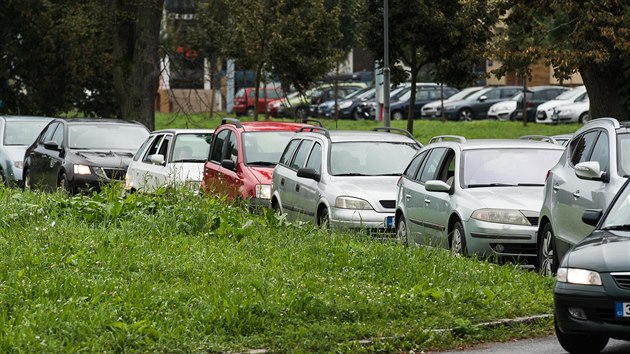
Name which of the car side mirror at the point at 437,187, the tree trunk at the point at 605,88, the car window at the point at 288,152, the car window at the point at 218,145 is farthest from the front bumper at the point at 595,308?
the tree trunk at the point at 605,88

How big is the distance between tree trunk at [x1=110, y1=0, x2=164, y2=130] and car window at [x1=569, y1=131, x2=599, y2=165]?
21123 millimetres

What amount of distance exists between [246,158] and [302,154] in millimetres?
1600

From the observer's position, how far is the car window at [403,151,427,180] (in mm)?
16302

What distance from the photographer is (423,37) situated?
105 feet

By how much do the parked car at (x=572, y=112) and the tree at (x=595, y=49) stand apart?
16871 millimetres

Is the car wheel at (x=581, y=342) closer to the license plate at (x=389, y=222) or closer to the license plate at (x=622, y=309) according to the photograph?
the license plate at (x=622, y=309)

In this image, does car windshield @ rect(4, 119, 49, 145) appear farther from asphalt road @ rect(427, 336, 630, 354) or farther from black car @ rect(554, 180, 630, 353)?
black car @ rect(554, 180, 630, 353)

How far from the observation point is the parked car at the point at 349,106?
59.1 m

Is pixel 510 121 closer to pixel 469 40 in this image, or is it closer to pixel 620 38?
pixel 469 40

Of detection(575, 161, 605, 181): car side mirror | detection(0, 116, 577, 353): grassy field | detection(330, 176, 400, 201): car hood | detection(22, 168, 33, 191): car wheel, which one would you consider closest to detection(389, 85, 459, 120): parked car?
detection(22, 168, 33, 191): car wheel

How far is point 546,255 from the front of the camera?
13.0 metres

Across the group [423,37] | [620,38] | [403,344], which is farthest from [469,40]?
[403,344]

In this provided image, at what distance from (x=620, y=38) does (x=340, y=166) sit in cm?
1243

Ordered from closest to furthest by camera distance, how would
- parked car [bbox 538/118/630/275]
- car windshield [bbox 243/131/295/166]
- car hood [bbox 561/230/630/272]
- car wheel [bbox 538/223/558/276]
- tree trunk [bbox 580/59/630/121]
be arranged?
1. car hood [bbox 561/230/630/272]
2. parked car [bbox 538/118/630/275]
3. car wheel [bbox 538/223/558/276]
4. car windshield [bbox 243/131/295/166]
5. tree trunk [bbox 580/59/630/121]
